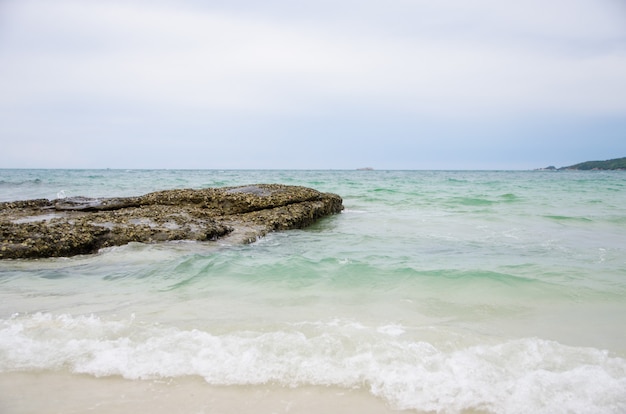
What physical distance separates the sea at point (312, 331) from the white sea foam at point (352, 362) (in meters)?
0.01

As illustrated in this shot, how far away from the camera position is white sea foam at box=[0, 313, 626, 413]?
9.11ft

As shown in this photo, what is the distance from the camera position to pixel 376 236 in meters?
9.02

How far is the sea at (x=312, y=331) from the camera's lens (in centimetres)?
277

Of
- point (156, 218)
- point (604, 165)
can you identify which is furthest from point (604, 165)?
point (156, 218)

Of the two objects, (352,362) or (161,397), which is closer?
(161,397)

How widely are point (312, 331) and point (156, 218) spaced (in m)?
5.39

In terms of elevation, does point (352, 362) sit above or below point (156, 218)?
below

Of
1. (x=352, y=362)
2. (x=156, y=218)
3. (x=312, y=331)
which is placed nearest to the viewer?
(x=352, y=362)

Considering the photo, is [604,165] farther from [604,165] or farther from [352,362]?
[352,362]

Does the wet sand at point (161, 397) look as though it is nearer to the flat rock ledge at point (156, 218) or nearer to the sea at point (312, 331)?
the sea at point (312, 331)

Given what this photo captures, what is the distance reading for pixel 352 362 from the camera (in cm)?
317

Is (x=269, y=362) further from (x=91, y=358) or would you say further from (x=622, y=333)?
(x=622, y=333)

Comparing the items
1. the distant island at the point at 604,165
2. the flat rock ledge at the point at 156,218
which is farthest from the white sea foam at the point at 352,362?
the distant island at the point at 604,165

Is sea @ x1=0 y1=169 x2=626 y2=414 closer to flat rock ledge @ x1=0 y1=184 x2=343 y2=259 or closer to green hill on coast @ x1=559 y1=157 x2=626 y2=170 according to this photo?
flat rock ledge @ x1=0 y1=184 x2=343 y2=259
